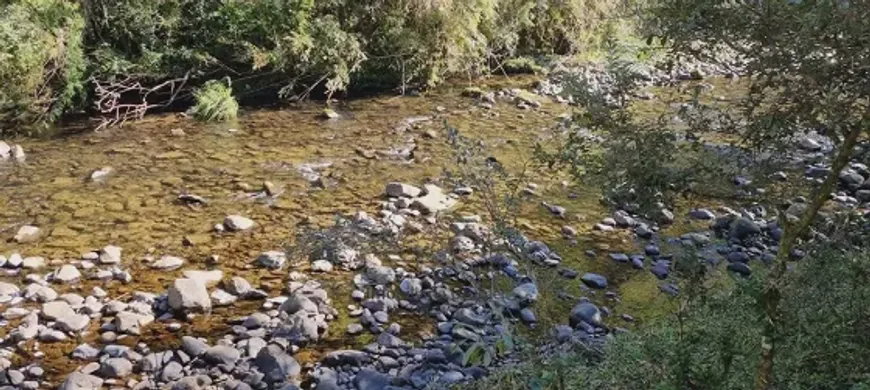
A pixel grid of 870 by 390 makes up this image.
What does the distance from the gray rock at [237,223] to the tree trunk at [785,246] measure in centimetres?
470

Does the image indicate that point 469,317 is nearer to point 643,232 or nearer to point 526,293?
point 526,293

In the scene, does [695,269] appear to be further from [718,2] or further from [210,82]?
[210,82]

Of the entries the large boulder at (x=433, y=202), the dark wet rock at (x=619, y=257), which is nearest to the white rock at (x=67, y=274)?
the large boulder at (x=433, y=202)

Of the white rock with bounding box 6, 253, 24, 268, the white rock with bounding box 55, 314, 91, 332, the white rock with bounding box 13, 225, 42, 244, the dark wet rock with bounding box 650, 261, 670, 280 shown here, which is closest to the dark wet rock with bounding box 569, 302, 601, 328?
the dark wet rock with bounding box 650, 261, 670, 280

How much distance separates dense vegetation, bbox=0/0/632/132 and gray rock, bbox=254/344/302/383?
6.13 m

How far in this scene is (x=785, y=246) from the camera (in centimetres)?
236

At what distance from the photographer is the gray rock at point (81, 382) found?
13.1 ft

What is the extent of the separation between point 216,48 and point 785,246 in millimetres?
9311

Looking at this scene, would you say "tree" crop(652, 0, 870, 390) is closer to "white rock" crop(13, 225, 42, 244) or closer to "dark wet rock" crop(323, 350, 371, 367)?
"dark wet rock" crop(323, 350, 371, 367)

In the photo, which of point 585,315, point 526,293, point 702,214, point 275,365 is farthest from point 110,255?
point 702,214

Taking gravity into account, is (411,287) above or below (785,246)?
below

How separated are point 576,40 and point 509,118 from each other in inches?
143

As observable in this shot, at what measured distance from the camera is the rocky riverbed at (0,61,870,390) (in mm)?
4289

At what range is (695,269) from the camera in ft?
9.68
